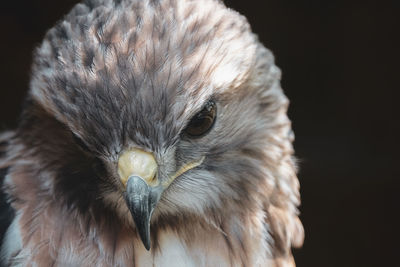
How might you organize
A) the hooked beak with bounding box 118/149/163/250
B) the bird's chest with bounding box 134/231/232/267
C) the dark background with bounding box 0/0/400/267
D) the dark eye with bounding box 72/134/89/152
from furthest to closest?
the dark background with bounding box 0/0/400/267 → the bird's chest with bounding box 134/231/232/267 → the dark eye with bounding box 72/134/89/152 → the hooked beak with bounding box 118/149/163/250

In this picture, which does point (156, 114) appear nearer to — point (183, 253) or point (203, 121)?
point (203, 121)

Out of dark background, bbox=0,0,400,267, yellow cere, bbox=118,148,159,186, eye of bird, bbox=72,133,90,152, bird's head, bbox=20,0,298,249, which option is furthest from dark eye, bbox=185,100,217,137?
dark background, bbox=0,0,400,267

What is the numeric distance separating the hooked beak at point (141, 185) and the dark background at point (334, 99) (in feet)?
8.89

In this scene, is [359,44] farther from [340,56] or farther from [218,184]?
[218,184]

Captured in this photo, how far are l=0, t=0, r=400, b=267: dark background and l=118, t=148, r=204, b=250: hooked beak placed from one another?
2.71m

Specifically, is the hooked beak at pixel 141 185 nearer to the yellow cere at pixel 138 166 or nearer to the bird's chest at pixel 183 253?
the yellow cere at pixel 138 166

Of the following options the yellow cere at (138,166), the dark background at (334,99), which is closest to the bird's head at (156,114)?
the yellow cere at (138,166)

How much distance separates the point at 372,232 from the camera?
4383mm

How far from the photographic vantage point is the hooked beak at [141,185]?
1576mm

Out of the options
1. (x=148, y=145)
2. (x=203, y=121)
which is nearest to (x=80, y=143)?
(x=148, y=145)

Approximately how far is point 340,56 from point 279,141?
2.55 meters

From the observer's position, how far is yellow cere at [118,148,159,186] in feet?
5.31

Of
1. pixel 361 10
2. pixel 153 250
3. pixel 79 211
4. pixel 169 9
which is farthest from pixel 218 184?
pixel 361 10

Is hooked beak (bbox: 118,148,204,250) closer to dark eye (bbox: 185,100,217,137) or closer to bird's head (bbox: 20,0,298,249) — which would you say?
bird's head (bbox: 20,0,298,249)
